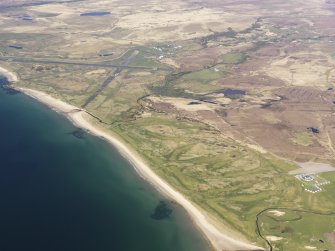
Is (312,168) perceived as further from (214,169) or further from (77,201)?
(77,201)

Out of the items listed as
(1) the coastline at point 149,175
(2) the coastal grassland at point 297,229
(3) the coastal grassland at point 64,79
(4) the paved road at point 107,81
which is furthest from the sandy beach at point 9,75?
(2) the coastal grassland at point 297,229

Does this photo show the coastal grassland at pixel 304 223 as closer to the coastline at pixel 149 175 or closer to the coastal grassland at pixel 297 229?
the coastal grassland at pixel 297 229

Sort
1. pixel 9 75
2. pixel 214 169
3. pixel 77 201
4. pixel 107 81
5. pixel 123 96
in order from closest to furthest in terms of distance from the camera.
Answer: pixel 77 201, pixel 214 169, pixel 123 96, pixel 107 81, pixel 9 75

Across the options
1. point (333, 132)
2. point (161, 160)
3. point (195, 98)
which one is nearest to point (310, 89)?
point (333, 132)

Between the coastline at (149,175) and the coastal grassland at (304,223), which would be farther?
the coastline at (149,175)

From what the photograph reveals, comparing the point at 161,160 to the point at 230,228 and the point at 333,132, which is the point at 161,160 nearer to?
the point at 230,228

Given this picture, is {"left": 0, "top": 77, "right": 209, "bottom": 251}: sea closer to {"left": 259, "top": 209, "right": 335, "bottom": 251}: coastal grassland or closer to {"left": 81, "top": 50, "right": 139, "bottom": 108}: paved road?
{"left": 259, "top": 209, "right": 335, "bottom": 251}: coastal grassland

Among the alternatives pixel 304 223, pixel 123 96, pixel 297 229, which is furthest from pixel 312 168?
pixel 123 96
